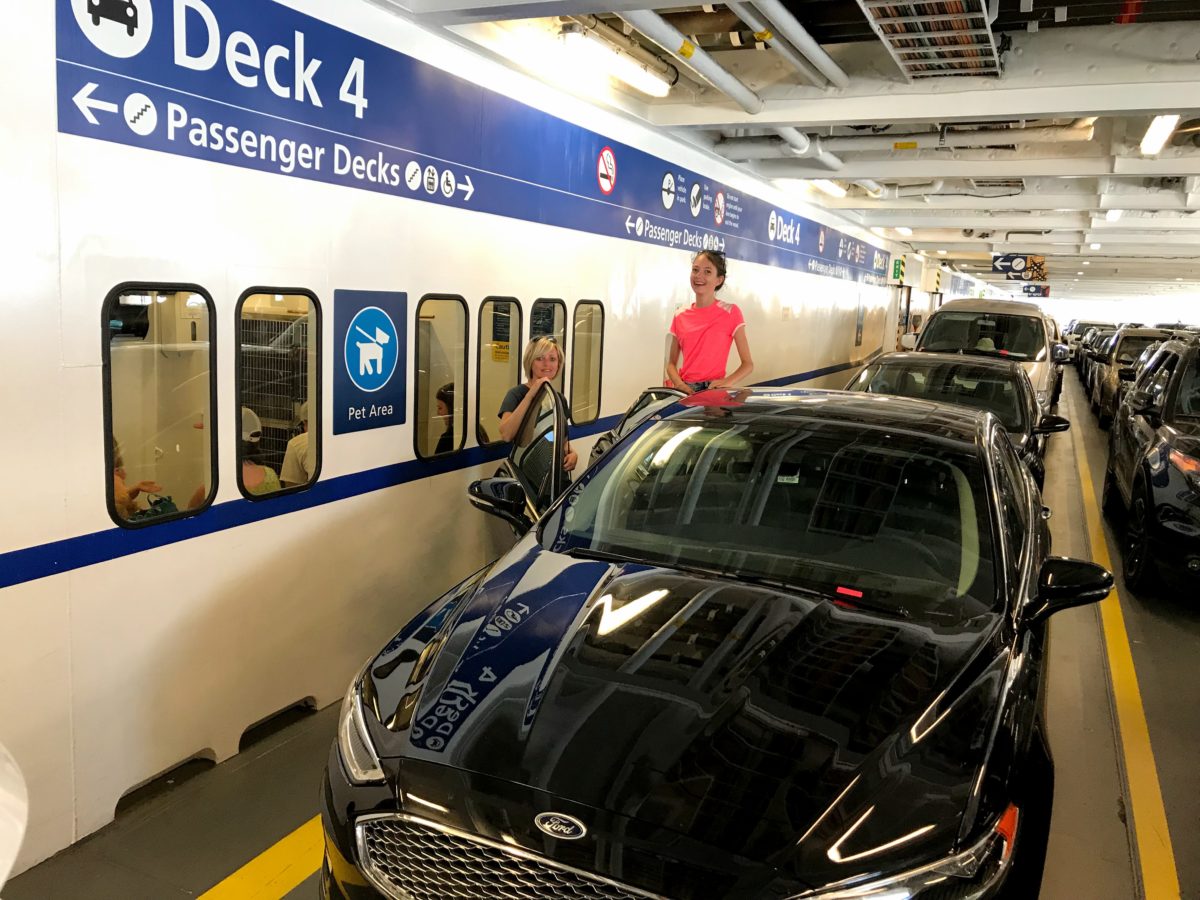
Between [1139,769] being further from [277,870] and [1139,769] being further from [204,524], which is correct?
[204,524]

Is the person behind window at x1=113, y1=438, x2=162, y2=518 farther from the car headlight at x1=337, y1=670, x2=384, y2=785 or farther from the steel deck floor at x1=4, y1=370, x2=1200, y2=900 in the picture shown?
the car headlight at x1=337, y1=670, x2=384, y2=785

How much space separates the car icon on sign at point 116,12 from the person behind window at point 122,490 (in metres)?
1.47

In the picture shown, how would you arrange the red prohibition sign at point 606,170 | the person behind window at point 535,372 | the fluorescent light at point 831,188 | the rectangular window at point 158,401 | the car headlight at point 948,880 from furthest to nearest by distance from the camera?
the fluorescent light at point 831,188 < the red prohibition sign at point 606,170 < the person behind window at point 535,372 < the rectangular window at point 158,401 < the car headlight at point 948,880

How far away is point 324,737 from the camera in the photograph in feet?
14.8

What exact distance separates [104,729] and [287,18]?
2.99 m

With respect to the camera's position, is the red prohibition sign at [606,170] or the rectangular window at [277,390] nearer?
the rectangular window at [277,390]

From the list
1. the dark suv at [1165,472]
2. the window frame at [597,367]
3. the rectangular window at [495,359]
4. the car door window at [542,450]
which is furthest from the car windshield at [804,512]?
the dark suv at [1165,472]

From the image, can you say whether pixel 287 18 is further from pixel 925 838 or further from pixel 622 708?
pixel 925 838

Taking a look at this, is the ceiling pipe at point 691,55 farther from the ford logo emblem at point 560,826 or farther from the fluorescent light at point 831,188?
the fluorescent light at point 831,188

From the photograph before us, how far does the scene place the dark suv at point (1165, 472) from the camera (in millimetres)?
6449

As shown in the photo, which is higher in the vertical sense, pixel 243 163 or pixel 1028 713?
pixel 243 163

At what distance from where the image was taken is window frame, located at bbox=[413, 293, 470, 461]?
5.13 metres

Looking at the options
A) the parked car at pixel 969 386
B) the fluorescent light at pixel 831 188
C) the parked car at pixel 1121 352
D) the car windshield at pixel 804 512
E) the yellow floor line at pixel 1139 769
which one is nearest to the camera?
the car windshield at pixel 804 512

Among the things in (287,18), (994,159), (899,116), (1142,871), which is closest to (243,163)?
(287,18)
